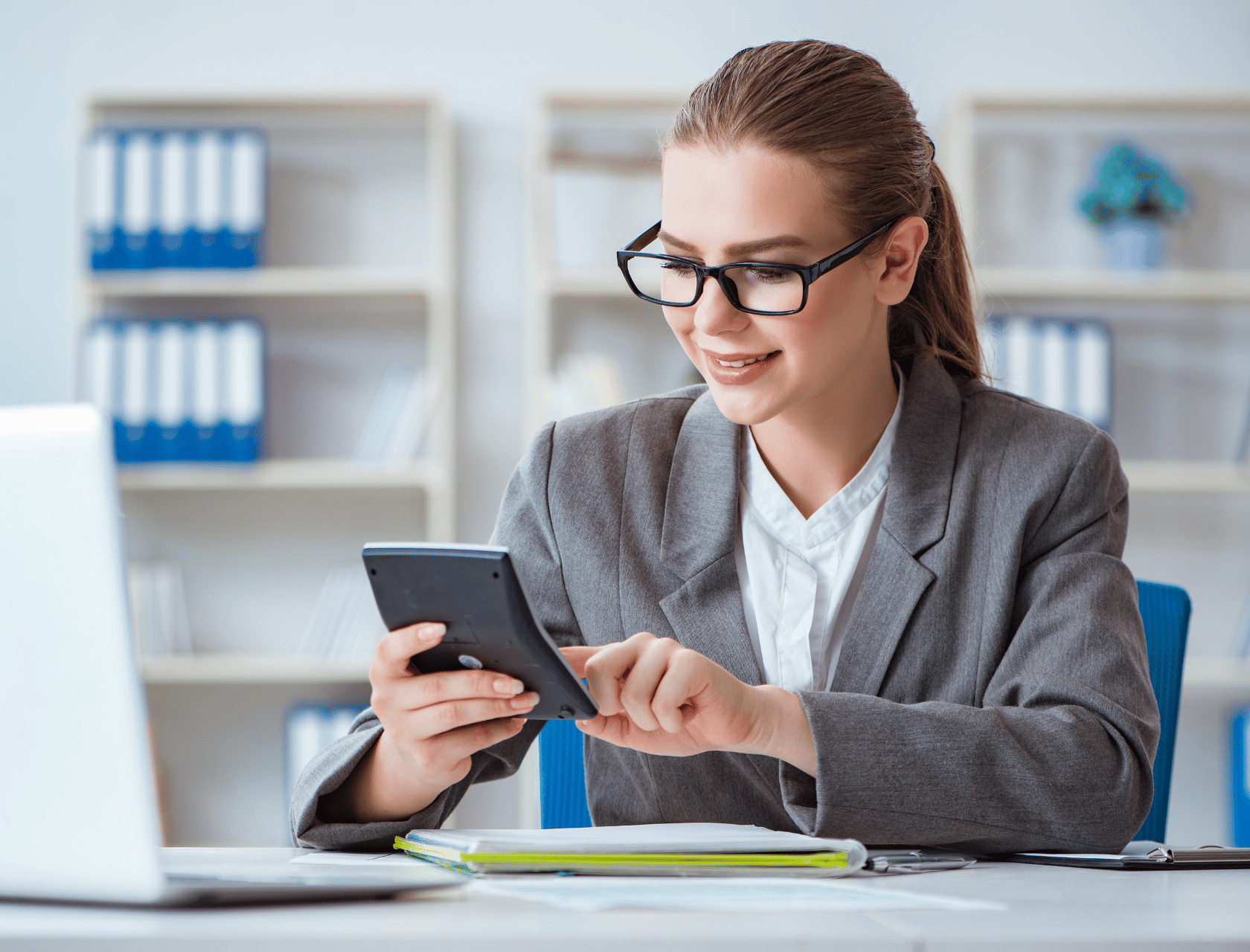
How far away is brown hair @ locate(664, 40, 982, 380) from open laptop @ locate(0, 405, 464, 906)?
2.39 feet

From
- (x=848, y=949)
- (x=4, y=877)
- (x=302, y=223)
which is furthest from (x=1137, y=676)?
(x=302, y=223)

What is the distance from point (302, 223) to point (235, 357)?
0.49 metres

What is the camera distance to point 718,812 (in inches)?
45.3

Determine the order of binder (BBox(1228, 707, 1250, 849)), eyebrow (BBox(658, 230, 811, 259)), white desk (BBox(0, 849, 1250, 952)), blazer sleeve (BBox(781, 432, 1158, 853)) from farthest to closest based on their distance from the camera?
1. binder (BBox(1228, 707, 1250, 849))
2. eyebrow (BBox(658, 230, 811, 259))
3. blazer sleeve (BBox(781, 432, 1158, 853))
4. white desk (BBox(0, 849, 1250, 952))

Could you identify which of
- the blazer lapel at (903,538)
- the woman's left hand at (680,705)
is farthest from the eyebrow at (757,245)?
the woman's left hand at (680,705)

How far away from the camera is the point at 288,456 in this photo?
319cm

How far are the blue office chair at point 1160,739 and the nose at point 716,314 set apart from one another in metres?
0.42

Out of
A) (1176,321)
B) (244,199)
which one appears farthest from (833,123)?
(1176,321)

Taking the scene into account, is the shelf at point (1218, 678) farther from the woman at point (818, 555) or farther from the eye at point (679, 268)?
the eye at point (679, 268)

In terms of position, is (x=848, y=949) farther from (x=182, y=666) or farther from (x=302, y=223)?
(x=302, y=223)

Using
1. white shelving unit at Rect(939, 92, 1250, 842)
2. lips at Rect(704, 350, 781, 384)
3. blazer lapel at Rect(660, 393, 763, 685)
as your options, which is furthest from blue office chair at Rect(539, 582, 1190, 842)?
white shelving unit at Rect(939, 92, 1250, 842)

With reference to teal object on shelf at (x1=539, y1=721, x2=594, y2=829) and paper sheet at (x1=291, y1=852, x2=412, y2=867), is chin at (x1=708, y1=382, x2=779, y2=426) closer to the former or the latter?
teal object on shelf at (x1=539, y1=721, x2=594, y2=829)

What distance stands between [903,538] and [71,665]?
786 millimetres

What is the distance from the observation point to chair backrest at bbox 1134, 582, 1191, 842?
50.0 inches
